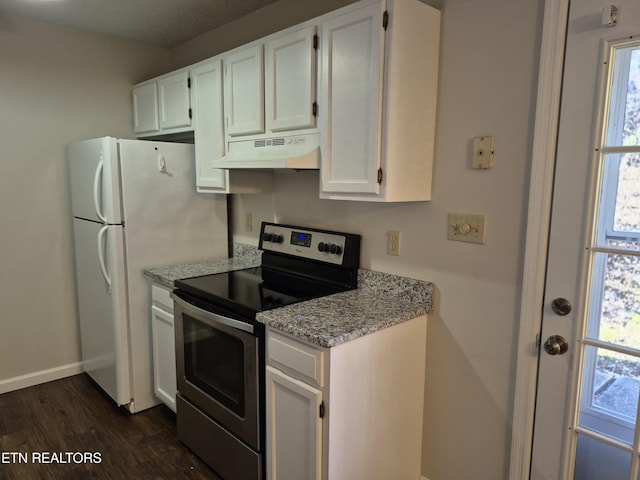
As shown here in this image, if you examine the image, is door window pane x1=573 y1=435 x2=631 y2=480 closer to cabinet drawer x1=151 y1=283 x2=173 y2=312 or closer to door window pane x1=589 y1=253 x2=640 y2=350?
door window pane x1=589 y1=253 x2=640 y2=350

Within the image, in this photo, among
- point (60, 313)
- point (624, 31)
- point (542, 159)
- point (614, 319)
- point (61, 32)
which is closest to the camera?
point (624, 31)

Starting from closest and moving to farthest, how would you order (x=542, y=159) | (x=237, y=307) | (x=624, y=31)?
(x=624, y=31), (x=542, y=159), (x=237, y=307)

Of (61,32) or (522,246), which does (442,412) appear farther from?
(61,32)

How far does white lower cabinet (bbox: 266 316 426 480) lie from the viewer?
1586 mm

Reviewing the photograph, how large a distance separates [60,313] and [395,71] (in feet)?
9.65

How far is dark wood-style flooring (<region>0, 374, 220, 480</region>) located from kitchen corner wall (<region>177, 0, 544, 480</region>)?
1.24 m

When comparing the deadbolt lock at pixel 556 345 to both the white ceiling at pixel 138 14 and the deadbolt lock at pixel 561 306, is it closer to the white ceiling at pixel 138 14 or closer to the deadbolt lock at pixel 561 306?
the deadbolt lock at pixel 561 306

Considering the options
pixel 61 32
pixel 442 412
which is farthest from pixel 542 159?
pixel 61 32

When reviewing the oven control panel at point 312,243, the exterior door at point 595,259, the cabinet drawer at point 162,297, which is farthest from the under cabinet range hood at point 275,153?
the exterior door at point 595,259

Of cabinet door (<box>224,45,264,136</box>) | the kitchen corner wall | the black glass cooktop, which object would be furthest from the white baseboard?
the kitchen corner wall

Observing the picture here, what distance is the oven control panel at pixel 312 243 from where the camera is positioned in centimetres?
220

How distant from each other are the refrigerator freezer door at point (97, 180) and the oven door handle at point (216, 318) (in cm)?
69

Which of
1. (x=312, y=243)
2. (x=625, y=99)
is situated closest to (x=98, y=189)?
(x=312, y=243)

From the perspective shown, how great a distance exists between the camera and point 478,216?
1760 mm
